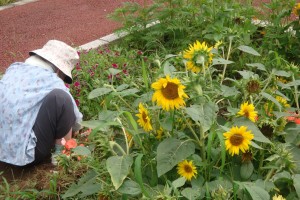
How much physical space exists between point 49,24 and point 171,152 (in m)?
4.24

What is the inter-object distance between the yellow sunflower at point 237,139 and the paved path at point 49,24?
9.62 feet

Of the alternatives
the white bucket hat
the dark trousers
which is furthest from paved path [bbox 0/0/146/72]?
the dark trousers

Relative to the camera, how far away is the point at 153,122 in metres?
1.95

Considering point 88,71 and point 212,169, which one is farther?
point 88,71

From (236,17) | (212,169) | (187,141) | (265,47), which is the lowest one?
(265,47)

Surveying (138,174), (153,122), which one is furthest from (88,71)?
(138,174)

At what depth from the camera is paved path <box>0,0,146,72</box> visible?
4.91m

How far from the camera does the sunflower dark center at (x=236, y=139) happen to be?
172cm

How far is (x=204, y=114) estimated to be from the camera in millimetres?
1712

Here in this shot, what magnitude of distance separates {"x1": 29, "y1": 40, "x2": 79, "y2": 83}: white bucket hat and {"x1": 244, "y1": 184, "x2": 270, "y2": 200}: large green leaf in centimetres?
164

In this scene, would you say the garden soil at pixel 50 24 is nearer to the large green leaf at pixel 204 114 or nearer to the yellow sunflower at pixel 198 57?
the yellow sunflower at pixel 198 57

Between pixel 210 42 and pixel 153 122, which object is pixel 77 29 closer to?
pixel 210 42

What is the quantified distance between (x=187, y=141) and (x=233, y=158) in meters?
0.25

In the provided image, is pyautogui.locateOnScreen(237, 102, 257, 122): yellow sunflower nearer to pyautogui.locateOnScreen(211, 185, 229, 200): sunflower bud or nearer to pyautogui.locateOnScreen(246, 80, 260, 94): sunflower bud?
pyautogui.locateOnScreen(246, 80, 260, 94): sunflower bud
